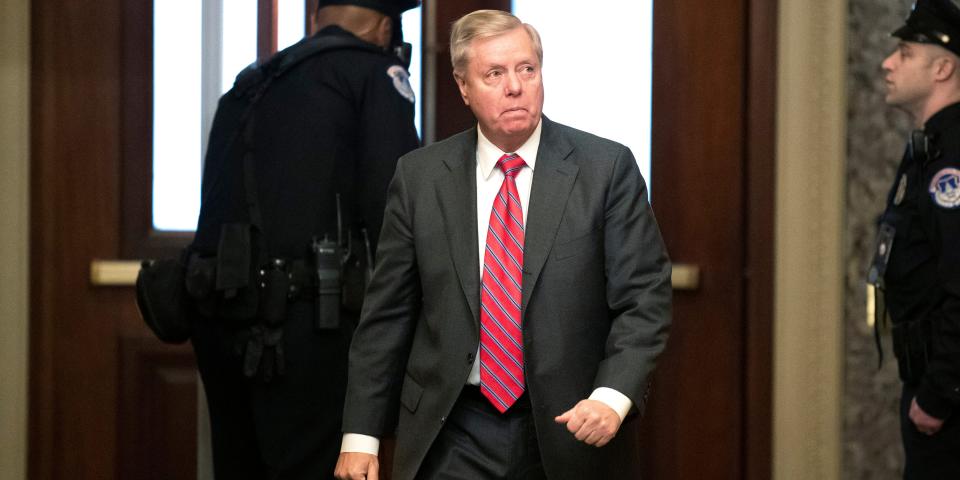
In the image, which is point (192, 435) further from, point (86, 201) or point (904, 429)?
point (904, 429)

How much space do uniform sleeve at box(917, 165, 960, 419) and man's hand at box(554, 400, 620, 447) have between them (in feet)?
3.65

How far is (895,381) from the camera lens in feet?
12.4

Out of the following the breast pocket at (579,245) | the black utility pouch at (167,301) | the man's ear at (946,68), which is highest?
the man's ear at (946,68)

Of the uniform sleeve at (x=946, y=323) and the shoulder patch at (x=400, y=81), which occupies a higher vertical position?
the shoulder patch at (x=400, y=81)

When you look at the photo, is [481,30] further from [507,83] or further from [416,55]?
[416,55]

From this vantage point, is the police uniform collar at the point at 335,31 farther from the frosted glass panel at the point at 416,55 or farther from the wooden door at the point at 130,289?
the wooden door at the point at 130,289

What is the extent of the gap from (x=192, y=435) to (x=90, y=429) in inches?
12.4

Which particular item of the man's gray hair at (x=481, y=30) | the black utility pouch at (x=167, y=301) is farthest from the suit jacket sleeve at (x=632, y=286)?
the black utility pouch at (x=167, y=301)

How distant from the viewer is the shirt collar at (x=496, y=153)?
96.0 inches

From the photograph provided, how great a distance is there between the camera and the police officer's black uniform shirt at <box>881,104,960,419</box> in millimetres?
2936

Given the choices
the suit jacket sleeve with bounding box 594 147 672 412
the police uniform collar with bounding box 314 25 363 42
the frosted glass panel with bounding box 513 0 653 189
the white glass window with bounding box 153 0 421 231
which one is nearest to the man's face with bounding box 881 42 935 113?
the frosted glass panel with bounding box 513 0 653 189

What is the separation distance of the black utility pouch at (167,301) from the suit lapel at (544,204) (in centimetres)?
117

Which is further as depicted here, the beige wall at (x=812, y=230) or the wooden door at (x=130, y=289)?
the wooden door at (x=130, y=289)

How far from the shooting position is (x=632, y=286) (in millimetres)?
2312
